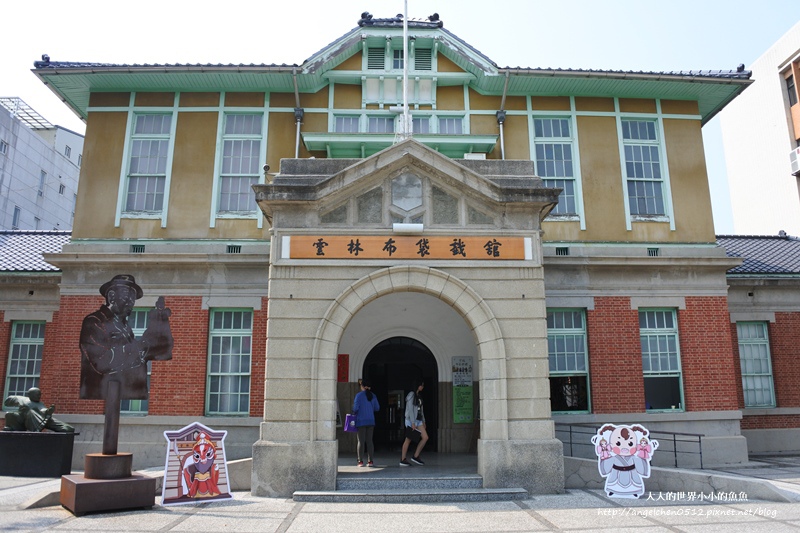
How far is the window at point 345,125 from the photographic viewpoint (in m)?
16.0

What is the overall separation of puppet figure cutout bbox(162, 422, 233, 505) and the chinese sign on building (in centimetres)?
357

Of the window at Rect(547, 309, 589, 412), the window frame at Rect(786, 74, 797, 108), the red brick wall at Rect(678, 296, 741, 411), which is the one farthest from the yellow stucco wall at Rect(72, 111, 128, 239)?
the window frame at Rect(786, 74, 797, 108)

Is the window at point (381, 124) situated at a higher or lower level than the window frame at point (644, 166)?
higher

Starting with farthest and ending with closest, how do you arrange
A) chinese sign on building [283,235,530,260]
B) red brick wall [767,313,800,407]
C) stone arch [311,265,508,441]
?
1. red brick wall [767,313,800,407]
2. chinese sign on building [283,235,530,260]
3. stone arch [311,265,508,441]

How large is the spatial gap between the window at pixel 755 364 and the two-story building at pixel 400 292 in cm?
58

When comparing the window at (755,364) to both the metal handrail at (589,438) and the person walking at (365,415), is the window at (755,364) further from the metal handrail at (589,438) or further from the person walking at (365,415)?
the person walking at (365,415)

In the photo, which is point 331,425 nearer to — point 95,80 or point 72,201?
point 95,80

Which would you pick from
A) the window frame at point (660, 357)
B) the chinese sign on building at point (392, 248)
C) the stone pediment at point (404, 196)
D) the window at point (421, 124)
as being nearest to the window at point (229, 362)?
the stone pediment at point (404, 196)

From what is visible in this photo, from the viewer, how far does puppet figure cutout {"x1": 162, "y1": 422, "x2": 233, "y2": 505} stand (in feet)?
32.7

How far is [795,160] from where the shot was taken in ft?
97.4

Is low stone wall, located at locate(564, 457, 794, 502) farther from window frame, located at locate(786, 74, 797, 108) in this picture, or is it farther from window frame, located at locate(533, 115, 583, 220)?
window frame, located at locate(786, 74, 797, 108)

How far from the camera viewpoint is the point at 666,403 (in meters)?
14.8

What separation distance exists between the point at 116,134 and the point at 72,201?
33.3 metres

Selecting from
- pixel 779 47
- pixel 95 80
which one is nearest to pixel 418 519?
pixel 95 80
